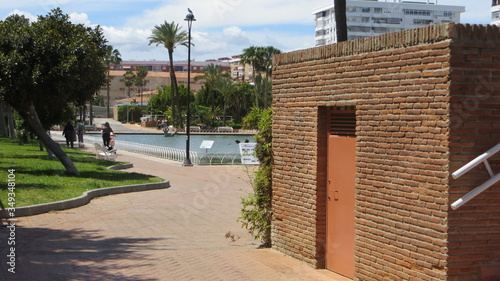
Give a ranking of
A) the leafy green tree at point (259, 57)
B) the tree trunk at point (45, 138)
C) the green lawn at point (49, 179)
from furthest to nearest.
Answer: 1. the leafy green tree at point (259, 57)
2. the tree trunk at point (45, 138)
3. the green lawn at point (49, 179)

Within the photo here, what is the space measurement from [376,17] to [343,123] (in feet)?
543

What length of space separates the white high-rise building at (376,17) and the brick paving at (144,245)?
149594 millimetres

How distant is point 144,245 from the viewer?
10062 mm

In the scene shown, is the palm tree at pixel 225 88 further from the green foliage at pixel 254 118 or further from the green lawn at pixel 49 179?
the green foliage at pixel 254 118

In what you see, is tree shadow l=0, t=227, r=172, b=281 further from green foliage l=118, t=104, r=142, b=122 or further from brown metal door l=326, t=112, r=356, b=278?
green foliage l=118, t=104, r=142, b=122

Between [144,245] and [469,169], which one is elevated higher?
[469,169]

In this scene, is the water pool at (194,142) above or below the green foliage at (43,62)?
below

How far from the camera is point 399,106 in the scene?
6855 millimetres

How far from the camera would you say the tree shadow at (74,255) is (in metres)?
7.80

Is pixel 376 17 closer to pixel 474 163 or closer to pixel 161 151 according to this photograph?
pixel 161 151

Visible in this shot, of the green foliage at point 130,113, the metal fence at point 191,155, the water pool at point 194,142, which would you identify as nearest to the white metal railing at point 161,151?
the metal fence at point 191,155

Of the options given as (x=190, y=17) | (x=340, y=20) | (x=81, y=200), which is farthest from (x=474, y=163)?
(x=190, y=17)

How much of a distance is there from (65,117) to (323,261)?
803 inches

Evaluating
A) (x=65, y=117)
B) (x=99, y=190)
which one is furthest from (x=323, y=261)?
(x=65, y=117)
